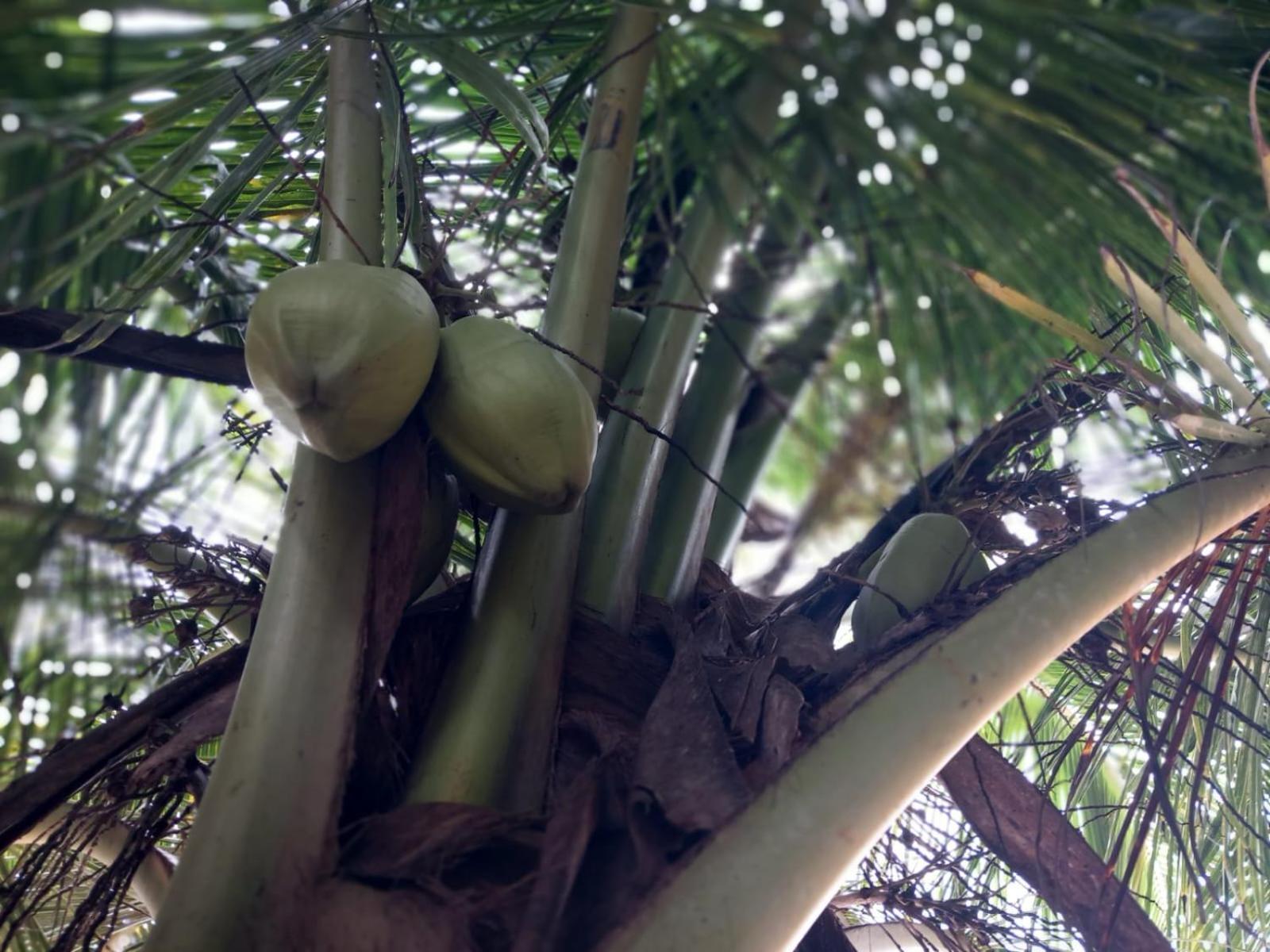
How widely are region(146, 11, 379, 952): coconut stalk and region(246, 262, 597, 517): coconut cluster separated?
0.07 m

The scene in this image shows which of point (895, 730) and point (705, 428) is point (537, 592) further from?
point (705, 428)

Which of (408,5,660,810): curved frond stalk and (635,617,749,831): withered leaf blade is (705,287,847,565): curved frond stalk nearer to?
(408,5,660,810): curved frond stalk

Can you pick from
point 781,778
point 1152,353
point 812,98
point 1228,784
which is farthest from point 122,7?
point 1228,784

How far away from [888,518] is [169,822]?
0.98 meters

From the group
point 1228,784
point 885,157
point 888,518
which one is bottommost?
point 885,157

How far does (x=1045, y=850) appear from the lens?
4.27 feet

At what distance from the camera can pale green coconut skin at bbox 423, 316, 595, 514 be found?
1.18m

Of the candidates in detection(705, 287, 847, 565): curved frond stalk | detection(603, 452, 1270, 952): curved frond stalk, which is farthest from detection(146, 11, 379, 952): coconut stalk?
detection(705, 287, 847, 565): curved frond stalk

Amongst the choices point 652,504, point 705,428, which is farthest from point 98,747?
point 705,428

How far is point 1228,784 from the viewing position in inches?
63.7

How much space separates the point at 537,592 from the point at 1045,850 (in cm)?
63

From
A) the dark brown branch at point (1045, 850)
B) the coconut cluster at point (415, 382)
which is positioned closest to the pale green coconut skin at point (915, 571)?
the dark brown branch at point (1045, 850)

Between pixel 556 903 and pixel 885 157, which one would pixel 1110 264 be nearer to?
pixel 885 157

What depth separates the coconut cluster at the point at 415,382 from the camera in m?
1.11
